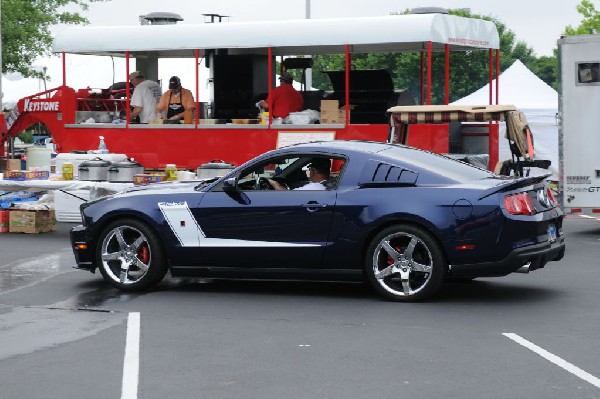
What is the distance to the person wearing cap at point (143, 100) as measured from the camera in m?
20.0

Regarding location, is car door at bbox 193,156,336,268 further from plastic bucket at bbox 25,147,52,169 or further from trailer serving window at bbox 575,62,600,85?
plastic bucket at bbox 25,147,52,169

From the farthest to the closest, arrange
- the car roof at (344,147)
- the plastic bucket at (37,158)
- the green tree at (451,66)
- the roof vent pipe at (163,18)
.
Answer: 1. the green tree at (451,66)
2. the plastic bucket at (37,158)
3. the roof vent pipe at (163,18)
4. the car roof at (344,147)

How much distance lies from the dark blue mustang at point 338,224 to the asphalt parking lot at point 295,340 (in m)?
0.33

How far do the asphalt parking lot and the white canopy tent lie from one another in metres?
16.2

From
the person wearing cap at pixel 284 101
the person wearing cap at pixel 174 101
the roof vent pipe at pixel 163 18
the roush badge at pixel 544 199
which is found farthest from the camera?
the roof vent pipe at pixel 163 18

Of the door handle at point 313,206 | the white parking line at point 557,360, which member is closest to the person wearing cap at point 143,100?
the door handle at point 313,206

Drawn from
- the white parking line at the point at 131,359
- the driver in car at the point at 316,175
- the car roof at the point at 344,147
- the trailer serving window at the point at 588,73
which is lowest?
the white parking line at the point at 131,359

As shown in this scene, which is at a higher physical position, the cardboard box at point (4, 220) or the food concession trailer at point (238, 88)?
the food concession trailer at point (238, 88)

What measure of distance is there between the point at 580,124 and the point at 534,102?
18.2 meters

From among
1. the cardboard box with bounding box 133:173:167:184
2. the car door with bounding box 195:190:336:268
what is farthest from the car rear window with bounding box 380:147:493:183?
the cardboard box with bounding box 133:173:167:184

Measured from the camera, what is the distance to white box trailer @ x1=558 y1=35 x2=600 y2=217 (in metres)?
17.3

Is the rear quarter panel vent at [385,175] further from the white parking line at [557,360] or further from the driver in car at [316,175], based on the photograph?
the white parking line at [557,360]

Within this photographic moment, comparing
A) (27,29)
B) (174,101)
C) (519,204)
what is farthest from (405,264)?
(27,29)

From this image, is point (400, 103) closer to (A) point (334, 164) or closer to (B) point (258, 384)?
(A) point (334, 164)
